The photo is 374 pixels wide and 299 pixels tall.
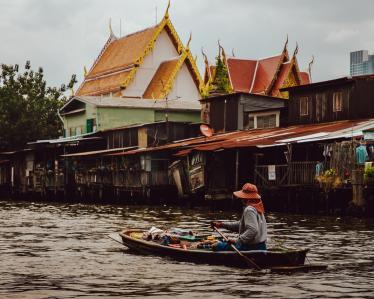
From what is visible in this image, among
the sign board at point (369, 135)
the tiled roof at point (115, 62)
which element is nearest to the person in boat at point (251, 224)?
the sign board at point (369, 135)

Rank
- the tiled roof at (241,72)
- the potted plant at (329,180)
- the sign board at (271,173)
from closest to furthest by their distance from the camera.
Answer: the potted plant at (329,180), the sign board at (271,173), the tiled roof at (241,72)

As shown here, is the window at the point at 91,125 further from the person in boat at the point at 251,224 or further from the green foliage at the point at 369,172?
the person in boat at the point at 251,224

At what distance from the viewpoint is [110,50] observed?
67.8 m

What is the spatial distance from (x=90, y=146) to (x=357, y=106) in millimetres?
21513

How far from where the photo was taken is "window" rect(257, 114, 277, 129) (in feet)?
131

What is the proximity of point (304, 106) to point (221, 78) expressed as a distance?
19136 mm

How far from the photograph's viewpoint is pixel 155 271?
13.0m

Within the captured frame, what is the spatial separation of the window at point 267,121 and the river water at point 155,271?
18.4 meters

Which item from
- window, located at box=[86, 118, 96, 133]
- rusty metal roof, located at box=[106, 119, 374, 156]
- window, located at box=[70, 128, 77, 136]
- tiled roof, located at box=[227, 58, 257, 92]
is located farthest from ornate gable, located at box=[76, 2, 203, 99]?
rusty metal roof, located at box=[106, 119, 374, 156]

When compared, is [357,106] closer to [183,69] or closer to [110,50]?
[183,69]

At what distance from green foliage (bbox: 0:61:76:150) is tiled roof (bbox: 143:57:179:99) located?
715 centimetres

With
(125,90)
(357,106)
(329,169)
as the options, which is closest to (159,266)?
(329,169)

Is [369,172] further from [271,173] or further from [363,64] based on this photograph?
[363,64]

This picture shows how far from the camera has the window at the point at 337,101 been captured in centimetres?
3512
